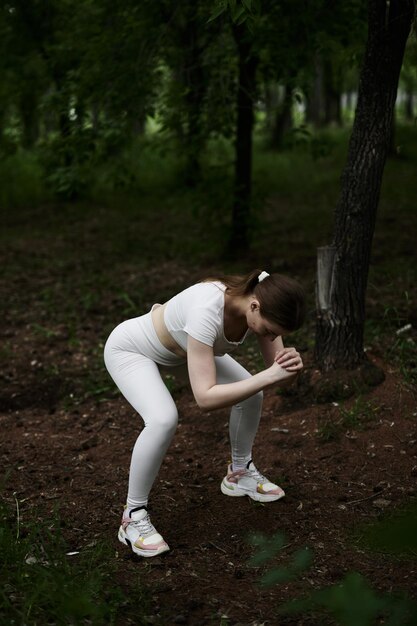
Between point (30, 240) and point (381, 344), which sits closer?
point (381, 344)

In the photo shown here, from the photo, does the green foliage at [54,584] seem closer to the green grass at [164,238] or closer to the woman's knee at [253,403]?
the woman's knee at [253,403]

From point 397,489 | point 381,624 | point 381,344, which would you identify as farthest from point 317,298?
point 381,624

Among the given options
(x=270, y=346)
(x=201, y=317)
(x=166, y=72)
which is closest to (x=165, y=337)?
(x=201, y=317)

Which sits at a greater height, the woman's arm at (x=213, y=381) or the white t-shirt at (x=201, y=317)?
the white t-shirt at (x=201, y=317)

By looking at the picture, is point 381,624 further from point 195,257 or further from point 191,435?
point 195,257

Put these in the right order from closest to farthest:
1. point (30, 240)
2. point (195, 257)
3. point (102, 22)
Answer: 1. point (102, 22)
2. point (195, 257)
3. point (30, 240)

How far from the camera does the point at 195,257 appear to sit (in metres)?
10.3

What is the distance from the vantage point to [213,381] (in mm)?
3332

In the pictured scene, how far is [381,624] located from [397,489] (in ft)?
4.48

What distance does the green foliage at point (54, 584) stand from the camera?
280 cm

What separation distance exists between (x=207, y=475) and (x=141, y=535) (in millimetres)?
1045

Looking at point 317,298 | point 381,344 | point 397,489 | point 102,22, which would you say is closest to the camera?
point 397,489

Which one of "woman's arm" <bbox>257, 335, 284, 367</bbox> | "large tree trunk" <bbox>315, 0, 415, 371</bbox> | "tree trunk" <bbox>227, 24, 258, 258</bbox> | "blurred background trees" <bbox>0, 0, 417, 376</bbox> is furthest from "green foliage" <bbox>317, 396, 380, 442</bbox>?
"tree trunk" <bbox>227, 24, 258, 258</bbox>

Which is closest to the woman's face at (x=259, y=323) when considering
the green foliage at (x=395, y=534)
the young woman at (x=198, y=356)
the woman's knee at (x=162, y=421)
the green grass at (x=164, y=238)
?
the young woman at (x=198, y=356)
